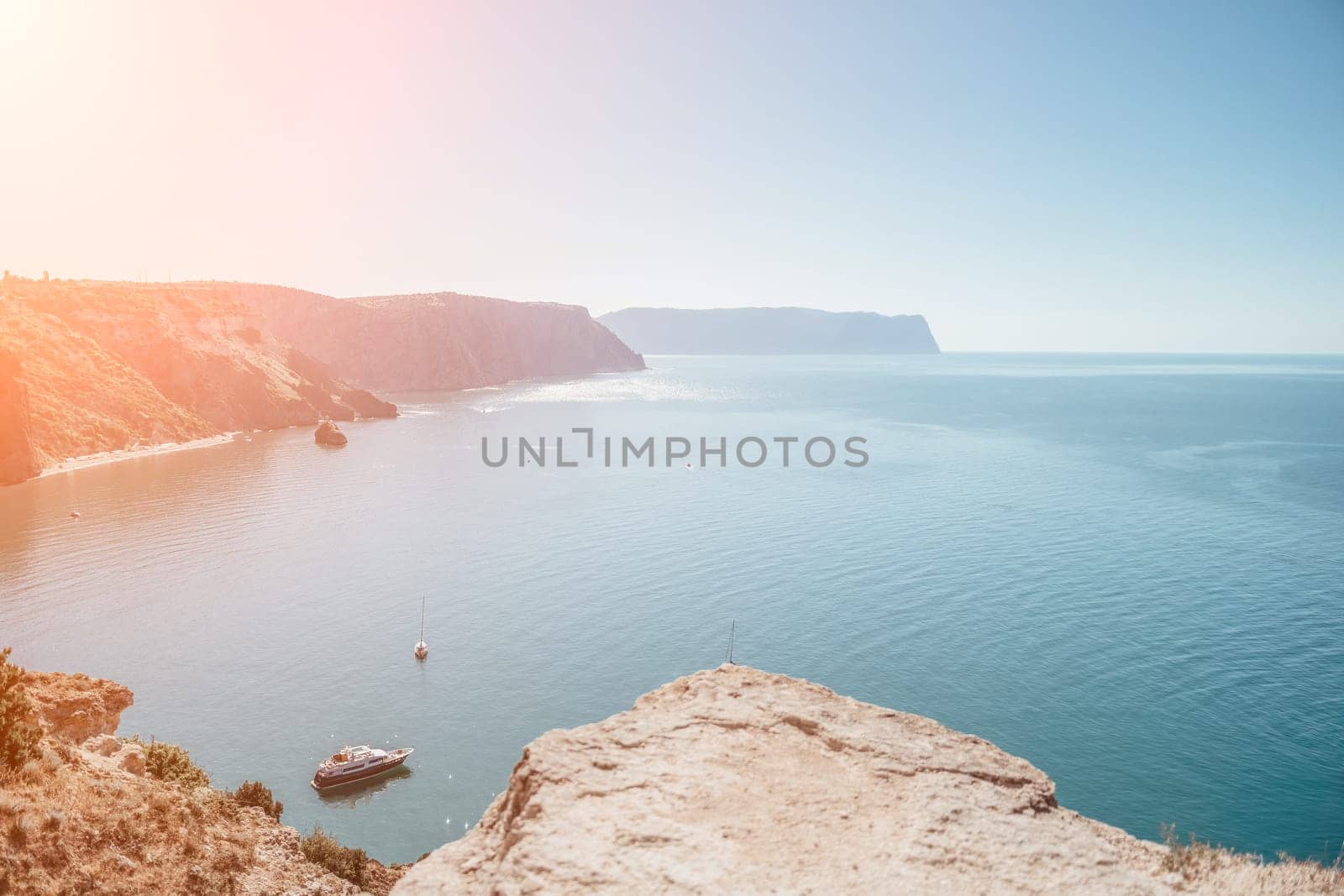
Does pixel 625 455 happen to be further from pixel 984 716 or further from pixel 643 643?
pixel 984 716

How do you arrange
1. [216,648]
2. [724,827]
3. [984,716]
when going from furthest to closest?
[216,648]
[984,716]
[724,827]

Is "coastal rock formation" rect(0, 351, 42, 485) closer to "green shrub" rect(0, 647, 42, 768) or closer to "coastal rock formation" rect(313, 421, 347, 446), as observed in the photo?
"coastal rock formation" rect(313, 421, 347, 446)

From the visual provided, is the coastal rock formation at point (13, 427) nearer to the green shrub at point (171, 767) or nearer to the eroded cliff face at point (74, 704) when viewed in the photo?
the eroded cliff face at point (74, 704)

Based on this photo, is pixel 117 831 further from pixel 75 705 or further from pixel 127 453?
pixel 127 453

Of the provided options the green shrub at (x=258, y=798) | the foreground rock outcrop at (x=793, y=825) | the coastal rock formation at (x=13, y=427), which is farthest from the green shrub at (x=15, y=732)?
the coastal rock formation at (x=13, y=427)

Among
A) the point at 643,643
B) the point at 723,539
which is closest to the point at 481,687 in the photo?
the point at 643,643

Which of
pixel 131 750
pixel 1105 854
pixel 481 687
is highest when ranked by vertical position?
pixel 1105 854

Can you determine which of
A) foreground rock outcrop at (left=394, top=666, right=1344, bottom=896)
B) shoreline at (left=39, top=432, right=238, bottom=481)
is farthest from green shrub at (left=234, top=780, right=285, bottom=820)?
shoreline at (left=39, top=432, right=238, bottom=481)
